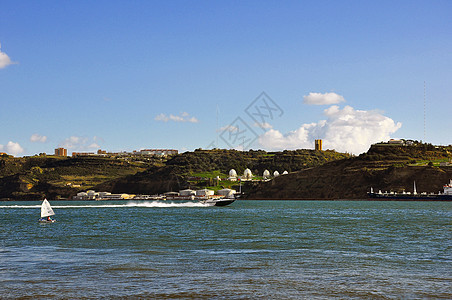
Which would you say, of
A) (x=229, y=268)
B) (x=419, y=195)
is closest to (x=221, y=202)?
(x=419, y=195)

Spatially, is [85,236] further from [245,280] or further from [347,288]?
[347,288]

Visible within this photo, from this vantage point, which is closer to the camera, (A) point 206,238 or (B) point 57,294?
(B) point 57,294

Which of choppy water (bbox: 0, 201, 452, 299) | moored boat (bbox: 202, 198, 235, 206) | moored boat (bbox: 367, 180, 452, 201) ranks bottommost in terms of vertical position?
choppy water (bbox: 0, 201, 452, 299)

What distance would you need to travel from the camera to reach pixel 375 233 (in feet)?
149

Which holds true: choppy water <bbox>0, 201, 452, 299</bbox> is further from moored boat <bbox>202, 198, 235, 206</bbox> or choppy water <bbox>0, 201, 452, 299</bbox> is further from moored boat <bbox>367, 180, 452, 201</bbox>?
moored boat <bbox>367, 180, 452, 201</bbox>

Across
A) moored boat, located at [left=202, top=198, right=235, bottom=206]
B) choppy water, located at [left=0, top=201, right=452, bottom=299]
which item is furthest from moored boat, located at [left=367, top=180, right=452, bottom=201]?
choppy water, located at [left=0, top=201, right=452, bottom=299]

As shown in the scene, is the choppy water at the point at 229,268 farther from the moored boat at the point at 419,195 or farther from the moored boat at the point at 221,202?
the moored boat at the point at 419,195

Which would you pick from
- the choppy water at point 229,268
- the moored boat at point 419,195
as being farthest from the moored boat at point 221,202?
the choppy water at point 229,268

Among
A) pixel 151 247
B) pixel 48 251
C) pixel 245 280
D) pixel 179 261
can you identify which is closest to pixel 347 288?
pixel 245 280

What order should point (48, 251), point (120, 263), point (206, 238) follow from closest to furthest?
point (120, 263), point (48, 251), point (206, 238)

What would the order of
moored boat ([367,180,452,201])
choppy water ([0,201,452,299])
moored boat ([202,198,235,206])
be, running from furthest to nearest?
1. moored boat ([367,180,452,201])
2. moored boat ([202,198,235,206])
3. choppy water ([0,201,452,299])

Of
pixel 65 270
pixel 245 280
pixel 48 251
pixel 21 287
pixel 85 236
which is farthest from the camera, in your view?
pixel 85 236

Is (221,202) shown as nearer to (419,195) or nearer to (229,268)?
(419,195)

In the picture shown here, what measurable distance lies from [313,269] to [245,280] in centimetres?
455
